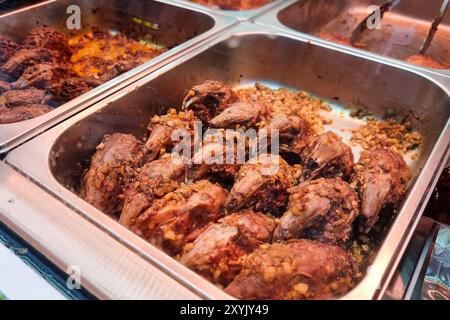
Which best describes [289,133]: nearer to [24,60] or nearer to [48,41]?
[24,60]

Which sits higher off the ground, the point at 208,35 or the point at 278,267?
the point at 208,35

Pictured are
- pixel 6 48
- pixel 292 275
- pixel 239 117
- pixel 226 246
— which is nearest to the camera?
pixel 292 275

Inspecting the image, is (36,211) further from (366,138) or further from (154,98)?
(366,138)

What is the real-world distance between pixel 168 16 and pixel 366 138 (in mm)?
1815

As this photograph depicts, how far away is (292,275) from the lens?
126cm

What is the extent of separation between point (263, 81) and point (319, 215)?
1596 millimetres

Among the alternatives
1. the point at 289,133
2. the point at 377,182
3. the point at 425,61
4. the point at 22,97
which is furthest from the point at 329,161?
the point at 425,61

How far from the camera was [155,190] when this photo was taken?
63.4 inches

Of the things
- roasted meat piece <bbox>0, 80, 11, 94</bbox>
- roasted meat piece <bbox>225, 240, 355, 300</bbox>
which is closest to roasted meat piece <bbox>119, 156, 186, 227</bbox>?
roasted meat piece <bbox>225, 240, 355, 300</bbox>

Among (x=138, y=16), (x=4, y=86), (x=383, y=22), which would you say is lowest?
(x=4, y=86)

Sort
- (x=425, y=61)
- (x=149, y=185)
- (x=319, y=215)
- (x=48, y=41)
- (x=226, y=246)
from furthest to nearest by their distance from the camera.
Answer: (x=425, y=61), (x=48, y=41), (x=149, y=185), (x=319, y=215), (x=226, y=246)
